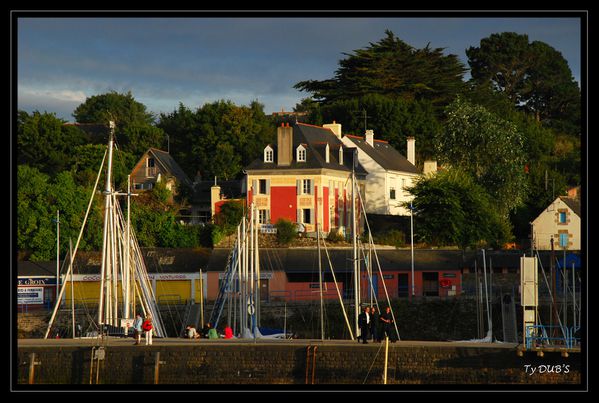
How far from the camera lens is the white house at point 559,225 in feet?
272

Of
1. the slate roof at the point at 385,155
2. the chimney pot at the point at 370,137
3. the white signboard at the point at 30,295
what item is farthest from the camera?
the chimney pot at the point at 370,137

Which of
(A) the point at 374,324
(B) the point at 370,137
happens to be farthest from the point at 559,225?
(A) the point at 374,324

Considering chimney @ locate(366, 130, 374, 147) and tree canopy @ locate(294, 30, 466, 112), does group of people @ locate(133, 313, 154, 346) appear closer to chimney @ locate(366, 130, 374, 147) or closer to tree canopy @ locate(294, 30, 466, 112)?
chimney @ locate(366, 130, 374, 147)

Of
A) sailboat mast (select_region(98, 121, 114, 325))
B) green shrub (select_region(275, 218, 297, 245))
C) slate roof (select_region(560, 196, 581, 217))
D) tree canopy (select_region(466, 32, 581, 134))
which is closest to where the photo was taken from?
sailboat mast (select_region(98, 121, 114, 325))

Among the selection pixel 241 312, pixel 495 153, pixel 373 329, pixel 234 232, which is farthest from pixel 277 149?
pixel 373 329

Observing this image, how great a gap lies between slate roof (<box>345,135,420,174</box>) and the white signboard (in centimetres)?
2617

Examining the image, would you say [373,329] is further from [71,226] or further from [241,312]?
Answer: [71,226]

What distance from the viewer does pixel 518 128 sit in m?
100

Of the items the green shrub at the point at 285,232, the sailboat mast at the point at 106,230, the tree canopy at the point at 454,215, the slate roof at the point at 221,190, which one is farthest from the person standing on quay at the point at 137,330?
the slate roof at the point at 221,190

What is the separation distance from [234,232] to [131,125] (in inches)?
944

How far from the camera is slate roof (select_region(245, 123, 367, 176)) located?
8232cm

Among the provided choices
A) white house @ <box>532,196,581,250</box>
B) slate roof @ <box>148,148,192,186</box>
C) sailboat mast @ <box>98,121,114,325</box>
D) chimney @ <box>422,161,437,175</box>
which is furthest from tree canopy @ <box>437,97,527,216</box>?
sailboat mast @ <box>98,121,114,325</box>

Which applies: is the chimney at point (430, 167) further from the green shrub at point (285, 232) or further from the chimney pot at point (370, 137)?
the green shrub at point (285, 232)
